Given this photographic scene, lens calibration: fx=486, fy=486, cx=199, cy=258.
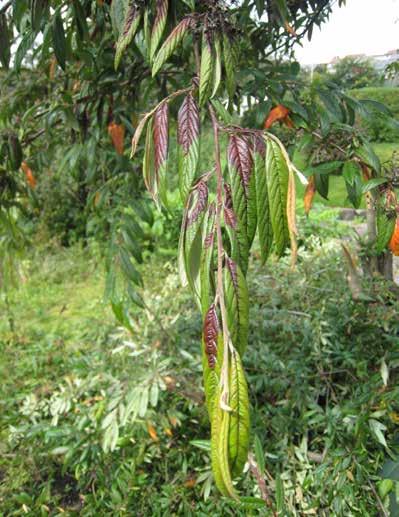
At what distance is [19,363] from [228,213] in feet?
8.53

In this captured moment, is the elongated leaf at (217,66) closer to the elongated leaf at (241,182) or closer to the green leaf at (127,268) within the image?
the elongated leaf at (241,182)

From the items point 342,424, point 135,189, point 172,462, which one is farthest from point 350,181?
point 172,462

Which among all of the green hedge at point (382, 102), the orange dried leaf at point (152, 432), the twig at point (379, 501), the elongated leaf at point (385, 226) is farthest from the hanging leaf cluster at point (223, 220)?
the orange dried leaf at point (152, 432)

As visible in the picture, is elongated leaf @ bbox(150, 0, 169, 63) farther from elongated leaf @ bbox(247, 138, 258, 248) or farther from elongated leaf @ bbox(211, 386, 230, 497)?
elongated leaf @ bbox(211, 386, 230, 497)

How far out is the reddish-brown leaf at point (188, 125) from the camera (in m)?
0.54

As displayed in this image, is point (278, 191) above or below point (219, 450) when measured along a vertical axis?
above

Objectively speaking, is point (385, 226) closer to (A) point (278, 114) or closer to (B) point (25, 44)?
(A) point (278, 114)

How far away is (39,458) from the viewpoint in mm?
1953

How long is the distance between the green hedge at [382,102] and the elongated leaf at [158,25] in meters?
0.64

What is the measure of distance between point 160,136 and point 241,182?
0.39 ft

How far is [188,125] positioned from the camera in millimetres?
541

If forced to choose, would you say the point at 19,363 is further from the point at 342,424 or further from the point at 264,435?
the point at 342,424

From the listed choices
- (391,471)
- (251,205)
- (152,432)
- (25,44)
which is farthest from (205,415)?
(251,205)

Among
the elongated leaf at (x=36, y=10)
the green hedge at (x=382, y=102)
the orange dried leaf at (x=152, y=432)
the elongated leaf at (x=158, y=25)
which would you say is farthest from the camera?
the orange dried leaf at (x=152, y=432)
